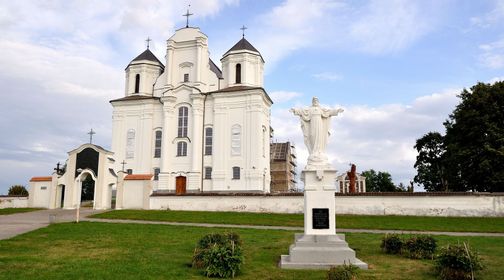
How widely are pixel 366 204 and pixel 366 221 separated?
13.8ft

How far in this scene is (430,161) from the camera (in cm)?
4869

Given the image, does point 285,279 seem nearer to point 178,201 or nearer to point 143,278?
point 143,278

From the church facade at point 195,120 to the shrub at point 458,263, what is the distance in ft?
95.8

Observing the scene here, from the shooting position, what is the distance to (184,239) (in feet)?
50.1

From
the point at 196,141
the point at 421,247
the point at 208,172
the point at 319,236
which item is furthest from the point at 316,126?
the point at 196,141

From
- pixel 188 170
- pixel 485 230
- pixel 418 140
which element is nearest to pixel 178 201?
pixel 188 170

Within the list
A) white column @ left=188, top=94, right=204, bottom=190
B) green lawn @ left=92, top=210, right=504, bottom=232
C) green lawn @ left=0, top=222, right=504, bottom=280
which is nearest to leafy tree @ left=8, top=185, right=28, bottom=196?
white column @ left=188, top=94, right=204, bottom=190

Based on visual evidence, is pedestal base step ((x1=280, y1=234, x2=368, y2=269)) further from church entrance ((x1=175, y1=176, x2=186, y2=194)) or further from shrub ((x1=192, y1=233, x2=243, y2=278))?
church entrance ((x1=175, y1=176, x2=186, y2=194))

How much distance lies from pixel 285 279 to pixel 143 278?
120 inches

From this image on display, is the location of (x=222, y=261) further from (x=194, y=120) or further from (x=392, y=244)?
(x=194, y=120)

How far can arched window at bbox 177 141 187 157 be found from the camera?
41.0 meters

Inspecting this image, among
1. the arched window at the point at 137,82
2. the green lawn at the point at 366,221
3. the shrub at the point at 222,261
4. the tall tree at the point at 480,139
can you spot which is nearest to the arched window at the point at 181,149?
the arched window at the point at 137,82

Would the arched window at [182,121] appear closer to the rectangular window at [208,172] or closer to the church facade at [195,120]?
the church facade at [195,120]

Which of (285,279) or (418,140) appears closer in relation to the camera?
(285,279)
